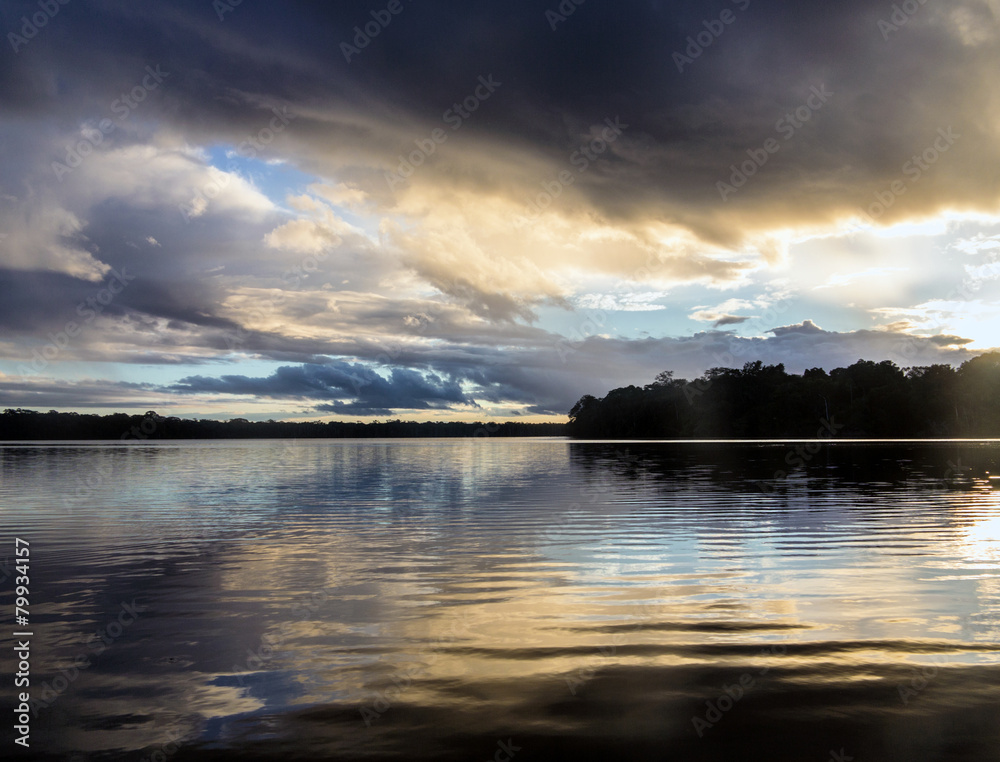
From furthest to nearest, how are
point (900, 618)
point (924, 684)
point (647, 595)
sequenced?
point (647, 595), point (900, 618), point (924, 684)

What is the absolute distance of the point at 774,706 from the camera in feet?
24.2

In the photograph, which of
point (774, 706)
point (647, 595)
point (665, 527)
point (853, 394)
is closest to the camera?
point (774, 706)

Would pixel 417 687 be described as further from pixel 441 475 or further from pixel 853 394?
pixel 853 394

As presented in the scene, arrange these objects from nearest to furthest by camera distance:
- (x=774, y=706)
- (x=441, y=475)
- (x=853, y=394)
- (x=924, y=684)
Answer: (x=774, y=706) → (x=924, y=684) → (x=441, y=475) → (x=853, y=394)

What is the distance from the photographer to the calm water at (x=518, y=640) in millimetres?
6805

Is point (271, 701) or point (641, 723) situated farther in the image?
point (271, 701)

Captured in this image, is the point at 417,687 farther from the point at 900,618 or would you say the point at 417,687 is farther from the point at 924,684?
the point at 900,618

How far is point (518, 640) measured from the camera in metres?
10.0

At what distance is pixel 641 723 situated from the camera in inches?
279

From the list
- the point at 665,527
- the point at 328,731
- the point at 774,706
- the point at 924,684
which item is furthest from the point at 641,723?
the point at 665,527

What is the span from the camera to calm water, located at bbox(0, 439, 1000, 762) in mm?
6805

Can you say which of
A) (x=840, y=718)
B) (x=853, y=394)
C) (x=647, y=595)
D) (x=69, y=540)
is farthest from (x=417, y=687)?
(x=853, y=394)

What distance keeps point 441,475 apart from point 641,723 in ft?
144

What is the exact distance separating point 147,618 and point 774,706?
1039cm
